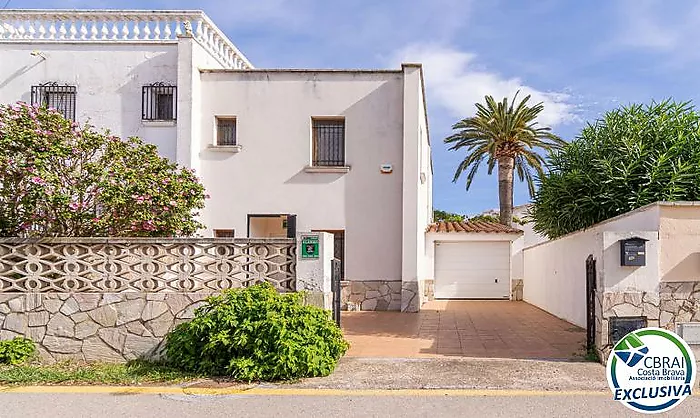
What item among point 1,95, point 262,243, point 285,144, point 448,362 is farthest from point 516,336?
point 1,95

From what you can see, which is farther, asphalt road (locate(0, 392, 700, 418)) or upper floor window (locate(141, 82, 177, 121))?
upper floor window (locate(141, 82, 177, 121))

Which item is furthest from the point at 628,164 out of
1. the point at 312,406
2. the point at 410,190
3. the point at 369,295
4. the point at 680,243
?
the point at 312,406

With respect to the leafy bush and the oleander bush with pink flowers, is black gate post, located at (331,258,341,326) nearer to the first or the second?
the oleander bush with pink flowers

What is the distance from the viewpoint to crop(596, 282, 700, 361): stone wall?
7488mm

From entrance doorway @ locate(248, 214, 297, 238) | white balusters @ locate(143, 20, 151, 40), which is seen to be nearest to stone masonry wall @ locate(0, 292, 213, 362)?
entrance doorway @ locate(248, 214, 297, 238)

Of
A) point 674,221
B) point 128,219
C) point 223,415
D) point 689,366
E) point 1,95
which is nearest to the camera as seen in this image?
point 223,415

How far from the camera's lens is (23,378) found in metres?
6.91

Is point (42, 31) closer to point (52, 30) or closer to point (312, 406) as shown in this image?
point (52, 30)

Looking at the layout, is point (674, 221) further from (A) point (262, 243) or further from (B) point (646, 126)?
(A) point (262, 243)

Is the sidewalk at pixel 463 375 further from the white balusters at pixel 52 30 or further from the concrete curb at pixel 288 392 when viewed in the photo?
the white balusters at pixel 52 30

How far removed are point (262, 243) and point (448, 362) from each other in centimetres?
293

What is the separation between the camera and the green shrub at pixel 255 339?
22.6ft

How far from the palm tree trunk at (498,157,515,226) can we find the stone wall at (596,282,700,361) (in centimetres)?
1766

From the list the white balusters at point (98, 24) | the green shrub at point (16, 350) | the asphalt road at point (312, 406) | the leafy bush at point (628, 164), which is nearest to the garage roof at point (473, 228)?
the leafy bush at point (628, 164)
